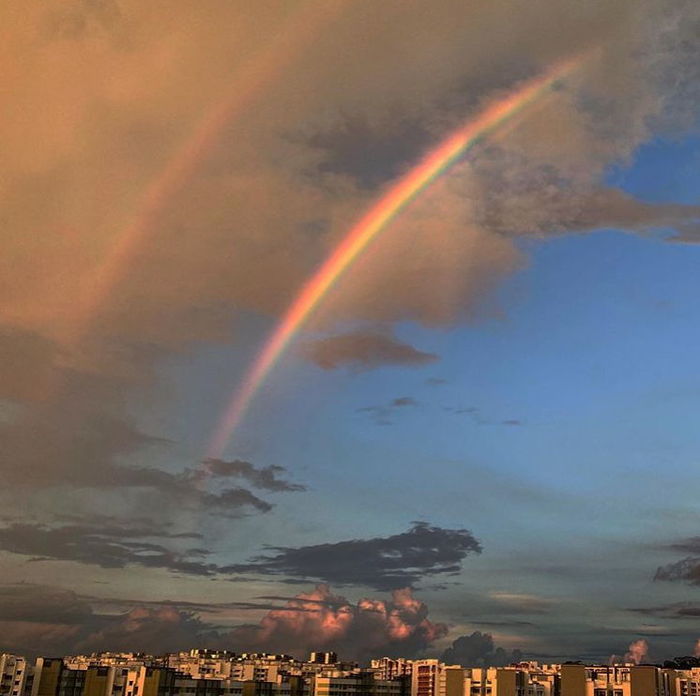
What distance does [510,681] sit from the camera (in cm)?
6025

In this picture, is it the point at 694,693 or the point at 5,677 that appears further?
the point at 694,693

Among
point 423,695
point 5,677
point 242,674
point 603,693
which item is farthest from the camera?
point 242,674

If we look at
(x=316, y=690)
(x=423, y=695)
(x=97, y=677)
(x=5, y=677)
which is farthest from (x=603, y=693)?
(x=5, y=677)

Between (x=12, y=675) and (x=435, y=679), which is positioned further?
(x=435, y=679)

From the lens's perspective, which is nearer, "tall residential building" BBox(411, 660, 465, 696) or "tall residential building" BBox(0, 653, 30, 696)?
"tall residential building" BBox(0, 653, 30, 696)

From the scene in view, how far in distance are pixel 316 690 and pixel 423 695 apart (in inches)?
356

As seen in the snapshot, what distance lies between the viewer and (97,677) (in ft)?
186

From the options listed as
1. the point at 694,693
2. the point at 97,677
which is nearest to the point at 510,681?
the point at 694,693

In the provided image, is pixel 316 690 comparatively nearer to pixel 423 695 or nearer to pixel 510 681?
pixel 423 695

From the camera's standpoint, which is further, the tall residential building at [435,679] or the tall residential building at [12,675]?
the tall residential building at [435,679]

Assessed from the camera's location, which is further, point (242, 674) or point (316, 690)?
point (242, 674)

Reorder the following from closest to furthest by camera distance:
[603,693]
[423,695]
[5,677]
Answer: [5,677]
[603,693]
[423,695]

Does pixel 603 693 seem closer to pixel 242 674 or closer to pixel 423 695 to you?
pixel 423 695

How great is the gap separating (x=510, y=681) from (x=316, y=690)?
14.2 m
